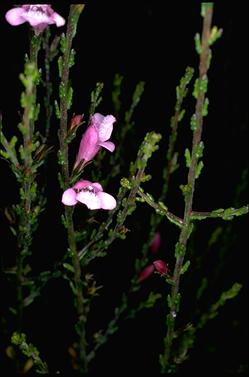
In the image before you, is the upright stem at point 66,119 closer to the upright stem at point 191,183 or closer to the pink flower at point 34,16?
the pink flower at point 34,16

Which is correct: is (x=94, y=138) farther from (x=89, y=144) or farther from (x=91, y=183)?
(x=91, y=183)

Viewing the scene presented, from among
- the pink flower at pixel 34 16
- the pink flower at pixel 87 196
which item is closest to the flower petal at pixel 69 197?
the pink flower at pixel 87 196

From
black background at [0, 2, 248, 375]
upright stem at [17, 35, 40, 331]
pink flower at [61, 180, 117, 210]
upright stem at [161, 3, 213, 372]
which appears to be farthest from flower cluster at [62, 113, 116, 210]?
black background at [0, 2, 248, 375]

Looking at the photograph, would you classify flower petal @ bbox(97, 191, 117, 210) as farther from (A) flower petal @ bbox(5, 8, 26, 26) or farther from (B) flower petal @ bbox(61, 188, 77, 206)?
(A) flower petal @ bbox(5, 8, 26, 26)

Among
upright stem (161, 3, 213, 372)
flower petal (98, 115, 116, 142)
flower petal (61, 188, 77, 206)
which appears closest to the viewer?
upright stem (161, 3, 213, 372)

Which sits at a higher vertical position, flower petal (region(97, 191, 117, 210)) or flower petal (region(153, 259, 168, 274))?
flower petal (region(97, 191, 117, 210))

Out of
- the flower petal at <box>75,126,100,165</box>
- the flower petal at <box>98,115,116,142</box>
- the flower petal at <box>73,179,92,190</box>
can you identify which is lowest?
the flower petal at <box>73,179,92,190</box>

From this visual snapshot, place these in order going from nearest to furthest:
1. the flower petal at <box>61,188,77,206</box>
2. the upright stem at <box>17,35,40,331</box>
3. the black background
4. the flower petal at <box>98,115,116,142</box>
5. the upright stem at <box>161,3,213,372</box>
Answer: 1. the upright stem at <box>161,3,213,372</box>
2. the upright stem at <box>17,35,40,331</box>
3. the flower petal at <box>61,188,77,206</box>
4. the flower petal at <box>98,115,116,142</box>
5. the black background
